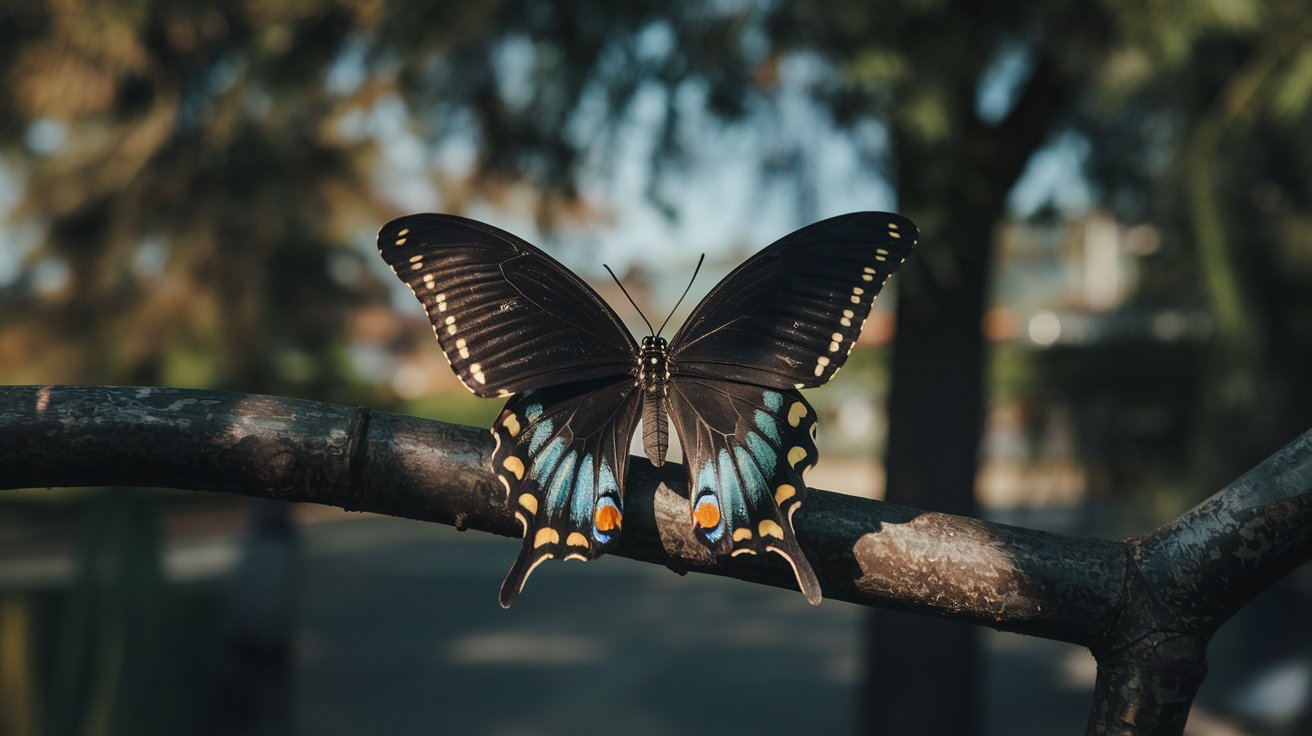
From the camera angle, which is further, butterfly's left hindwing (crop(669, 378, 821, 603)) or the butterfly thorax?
the butterfly thorax

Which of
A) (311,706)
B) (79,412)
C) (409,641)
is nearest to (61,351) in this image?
(311,706)

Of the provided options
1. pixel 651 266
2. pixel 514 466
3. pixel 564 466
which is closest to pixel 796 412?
pixel 564 466

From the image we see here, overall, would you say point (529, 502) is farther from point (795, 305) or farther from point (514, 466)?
point (795, 305)

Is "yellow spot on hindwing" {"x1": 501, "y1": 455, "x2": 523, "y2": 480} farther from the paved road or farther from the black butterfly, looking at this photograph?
the paved road

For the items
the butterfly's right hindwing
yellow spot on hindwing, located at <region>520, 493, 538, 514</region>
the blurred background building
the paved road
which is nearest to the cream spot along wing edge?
the butterfly's right hindwing

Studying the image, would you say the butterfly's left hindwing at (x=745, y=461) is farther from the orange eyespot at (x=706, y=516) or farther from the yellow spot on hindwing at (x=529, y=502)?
the yellow spot on hindwing at (x=529, y=502)

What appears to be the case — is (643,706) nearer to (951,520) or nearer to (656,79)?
(656,79)
